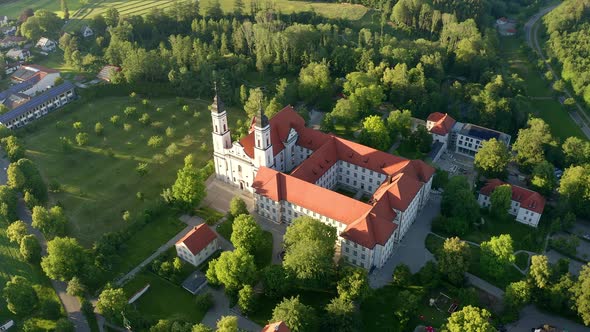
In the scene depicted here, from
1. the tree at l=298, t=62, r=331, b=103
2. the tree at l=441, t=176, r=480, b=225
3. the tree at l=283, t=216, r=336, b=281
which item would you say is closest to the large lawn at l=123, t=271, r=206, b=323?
the tree at l=283, t=216, r=336, b=281

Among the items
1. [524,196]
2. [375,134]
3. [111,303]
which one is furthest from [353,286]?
[375,134]

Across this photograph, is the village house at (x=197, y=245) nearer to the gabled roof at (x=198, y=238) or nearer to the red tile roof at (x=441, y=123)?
the gabled roof at (x=198, y=238)

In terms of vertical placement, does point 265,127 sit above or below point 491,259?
above

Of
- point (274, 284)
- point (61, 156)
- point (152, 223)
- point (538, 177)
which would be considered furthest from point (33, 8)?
point (538, 177)

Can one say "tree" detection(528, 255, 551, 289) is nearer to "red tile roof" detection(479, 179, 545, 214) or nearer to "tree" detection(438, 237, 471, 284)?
"tree" detection(438, 237, 471, 284)

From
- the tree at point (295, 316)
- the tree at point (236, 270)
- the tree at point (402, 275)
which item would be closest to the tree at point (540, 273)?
the tree at point (402, 275)

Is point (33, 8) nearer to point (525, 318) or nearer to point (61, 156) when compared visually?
point (61, 156)

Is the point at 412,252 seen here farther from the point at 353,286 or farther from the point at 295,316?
the point at 295,316
